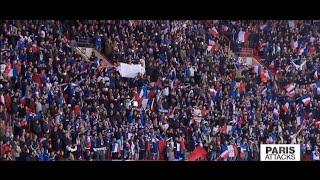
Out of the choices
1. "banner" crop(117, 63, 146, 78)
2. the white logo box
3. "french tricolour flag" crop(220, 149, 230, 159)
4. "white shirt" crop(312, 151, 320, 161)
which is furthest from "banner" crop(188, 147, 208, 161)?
"white shirt" crop(312, 151, 320, 161)

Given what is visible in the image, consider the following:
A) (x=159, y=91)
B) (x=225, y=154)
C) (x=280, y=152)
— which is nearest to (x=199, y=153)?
(x=225, y=154)

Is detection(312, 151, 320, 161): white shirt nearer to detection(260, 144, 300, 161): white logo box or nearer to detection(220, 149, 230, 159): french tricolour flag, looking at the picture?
detection(260, 144, 300, 161): white logo box

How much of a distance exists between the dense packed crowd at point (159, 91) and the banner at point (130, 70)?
0.06 m

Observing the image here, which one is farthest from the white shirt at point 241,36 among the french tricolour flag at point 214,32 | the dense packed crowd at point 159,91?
the french tricolour flag at point 214,32

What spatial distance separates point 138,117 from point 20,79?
190 centimetres

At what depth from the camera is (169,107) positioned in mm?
14602

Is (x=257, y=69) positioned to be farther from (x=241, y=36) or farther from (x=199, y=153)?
(x=199, y=153)

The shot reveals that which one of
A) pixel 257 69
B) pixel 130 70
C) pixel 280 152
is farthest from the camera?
pixel 257 69

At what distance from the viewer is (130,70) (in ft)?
47.8

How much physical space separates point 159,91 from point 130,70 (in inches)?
21.8

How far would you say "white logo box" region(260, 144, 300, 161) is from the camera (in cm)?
1447
